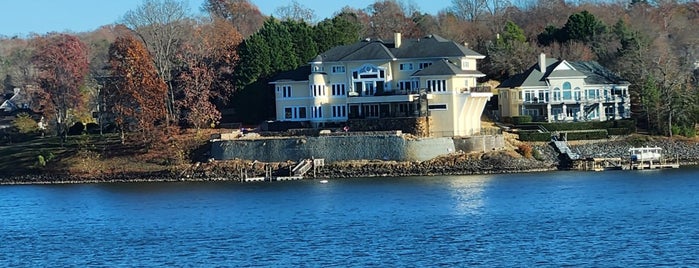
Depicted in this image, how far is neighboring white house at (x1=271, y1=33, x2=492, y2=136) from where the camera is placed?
71312mm

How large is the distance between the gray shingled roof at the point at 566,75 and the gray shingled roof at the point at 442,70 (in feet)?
15.8

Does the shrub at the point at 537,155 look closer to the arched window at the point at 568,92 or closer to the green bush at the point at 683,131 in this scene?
the green bush at the point at 683,131

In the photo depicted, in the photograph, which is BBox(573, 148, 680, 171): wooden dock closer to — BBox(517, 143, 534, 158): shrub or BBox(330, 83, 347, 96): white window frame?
BBox(517, 143, 534, 158): shrub

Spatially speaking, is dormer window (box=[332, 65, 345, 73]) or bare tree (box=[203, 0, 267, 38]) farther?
bare tree (box=[203, 0, 267, 38])

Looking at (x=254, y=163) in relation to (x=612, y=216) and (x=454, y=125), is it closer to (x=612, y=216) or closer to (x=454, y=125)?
(x=454, y=125)

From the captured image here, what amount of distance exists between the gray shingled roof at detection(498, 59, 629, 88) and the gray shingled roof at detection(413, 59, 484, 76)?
4805 mm

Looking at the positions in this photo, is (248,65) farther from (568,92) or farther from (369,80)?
(568,92)

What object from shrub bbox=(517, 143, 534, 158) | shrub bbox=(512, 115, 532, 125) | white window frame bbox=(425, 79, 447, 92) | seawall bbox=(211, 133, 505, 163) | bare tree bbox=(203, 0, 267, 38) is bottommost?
shrub bbox=(517, 143, 534, 158)

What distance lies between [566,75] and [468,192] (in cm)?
2208

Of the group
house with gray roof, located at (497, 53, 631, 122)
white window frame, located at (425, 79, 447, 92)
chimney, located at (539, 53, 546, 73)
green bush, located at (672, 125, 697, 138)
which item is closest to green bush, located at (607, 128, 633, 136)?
green bush, located at (672, 125, 697, 138)

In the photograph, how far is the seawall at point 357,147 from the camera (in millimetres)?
67375

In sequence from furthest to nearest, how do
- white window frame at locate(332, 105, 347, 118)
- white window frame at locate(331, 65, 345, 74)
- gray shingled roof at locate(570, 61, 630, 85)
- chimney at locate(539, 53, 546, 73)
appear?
chimney at locate(539, 53, 546, 73) < gray shingled roof at locate(570, 61, 630, 85) < white window frame at locate(331, 65, 345, 74) < white window frame at locate(332, 105, 347, 118)

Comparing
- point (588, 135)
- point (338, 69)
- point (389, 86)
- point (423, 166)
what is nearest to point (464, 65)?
point (389, 86)

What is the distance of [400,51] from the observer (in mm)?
75375
